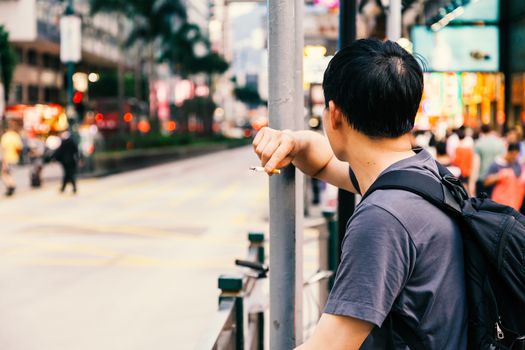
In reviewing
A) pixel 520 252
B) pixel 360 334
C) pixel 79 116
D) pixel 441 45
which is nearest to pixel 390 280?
pixel 360 334

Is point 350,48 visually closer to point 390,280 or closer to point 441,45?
point 390,280

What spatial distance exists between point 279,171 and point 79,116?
1081 inches

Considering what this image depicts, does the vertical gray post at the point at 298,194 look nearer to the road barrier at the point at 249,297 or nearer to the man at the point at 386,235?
the road barrier at the point at 249,297

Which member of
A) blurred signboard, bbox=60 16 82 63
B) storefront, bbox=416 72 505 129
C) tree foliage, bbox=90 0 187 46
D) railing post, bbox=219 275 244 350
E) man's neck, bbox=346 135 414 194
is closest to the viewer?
man's neck, bbox=346 135 414 194

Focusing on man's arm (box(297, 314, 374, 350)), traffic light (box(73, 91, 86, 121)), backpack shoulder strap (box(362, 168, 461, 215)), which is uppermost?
traffic light (box(73, 91, 86, 121))

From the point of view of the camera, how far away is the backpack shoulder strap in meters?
1.73

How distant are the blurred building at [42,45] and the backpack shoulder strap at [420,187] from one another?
43.4 meters

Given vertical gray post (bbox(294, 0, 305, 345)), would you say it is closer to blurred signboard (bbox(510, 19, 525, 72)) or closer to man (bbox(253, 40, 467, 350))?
man (bbox(253, 40, 467, 350))

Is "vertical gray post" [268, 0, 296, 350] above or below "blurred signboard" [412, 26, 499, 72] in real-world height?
below

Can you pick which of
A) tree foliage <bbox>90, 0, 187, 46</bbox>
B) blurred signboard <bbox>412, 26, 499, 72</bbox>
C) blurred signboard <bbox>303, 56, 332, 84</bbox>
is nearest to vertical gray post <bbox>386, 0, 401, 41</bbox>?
blurred signboard <bbox>303, 56, 332, 84</bbox>

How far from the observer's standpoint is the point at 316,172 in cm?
256

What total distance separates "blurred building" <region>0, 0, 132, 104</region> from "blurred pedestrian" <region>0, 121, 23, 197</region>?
22.2 metres

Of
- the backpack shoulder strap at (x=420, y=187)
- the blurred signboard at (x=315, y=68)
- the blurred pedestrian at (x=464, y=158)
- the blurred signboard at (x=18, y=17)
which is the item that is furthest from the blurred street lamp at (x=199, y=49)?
the backpack shoulder strap at (x=420, y=187)

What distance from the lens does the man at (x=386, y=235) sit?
1.62 metres
